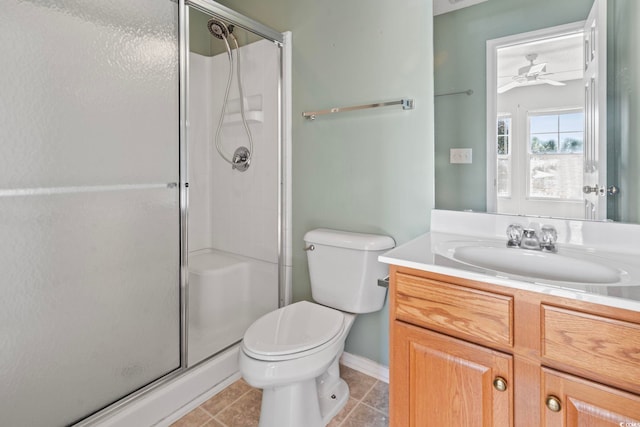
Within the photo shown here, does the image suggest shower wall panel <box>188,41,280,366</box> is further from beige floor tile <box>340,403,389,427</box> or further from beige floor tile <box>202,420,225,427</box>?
beige floor tile <box>340,403,389,427</box>

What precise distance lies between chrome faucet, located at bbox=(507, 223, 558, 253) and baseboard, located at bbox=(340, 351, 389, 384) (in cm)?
93

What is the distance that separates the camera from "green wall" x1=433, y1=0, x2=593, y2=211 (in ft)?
4.37

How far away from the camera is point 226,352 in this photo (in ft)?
5.69

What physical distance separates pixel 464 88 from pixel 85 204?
5.19 ft

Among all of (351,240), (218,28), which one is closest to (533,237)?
(351,240)

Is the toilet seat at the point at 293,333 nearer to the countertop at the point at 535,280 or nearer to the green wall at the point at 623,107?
the countertop at the point at 535,280

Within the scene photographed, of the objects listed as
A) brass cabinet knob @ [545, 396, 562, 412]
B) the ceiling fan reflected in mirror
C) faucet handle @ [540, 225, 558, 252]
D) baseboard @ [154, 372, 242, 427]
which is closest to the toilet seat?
baseboard @ [154, 372, 242, 427]

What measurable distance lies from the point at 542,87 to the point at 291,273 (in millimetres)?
1547

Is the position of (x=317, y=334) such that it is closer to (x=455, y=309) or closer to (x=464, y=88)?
(x=455, y=309)

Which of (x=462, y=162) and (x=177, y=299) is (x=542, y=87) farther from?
(x=177, y=299)

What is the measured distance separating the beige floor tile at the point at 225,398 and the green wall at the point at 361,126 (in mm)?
581

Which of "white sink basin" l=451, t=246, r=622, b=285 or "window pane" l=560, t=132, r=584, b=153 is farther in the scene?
"window pane" l=560, t=132, r=584, b=153

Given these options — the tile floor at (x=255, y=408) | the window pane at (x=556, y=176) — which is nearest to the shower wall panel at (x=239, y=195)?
the tile floor at (x=255, y=408)

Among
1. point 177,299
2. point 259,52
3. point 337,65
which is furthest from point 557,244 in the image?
point 259,52
